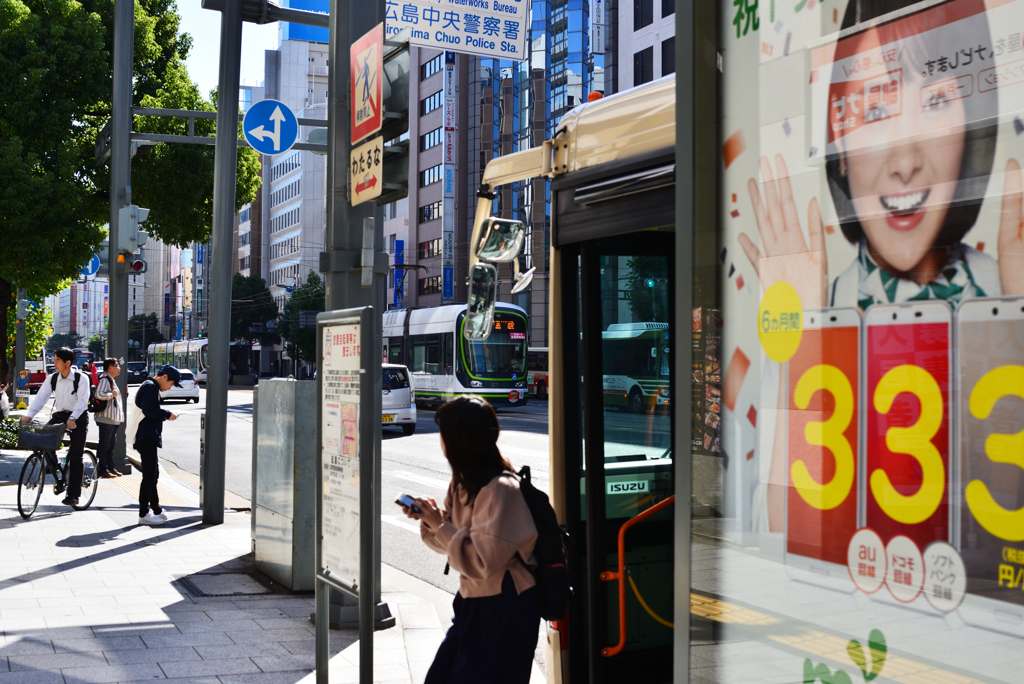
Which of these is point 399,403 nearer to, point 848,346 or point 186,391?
point 848,346

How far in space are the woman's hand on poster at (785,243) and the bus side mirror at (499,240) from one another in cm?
201

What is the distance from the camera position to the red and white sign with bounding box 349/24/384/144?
184 inches

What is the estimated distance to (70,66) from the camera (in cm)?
1748

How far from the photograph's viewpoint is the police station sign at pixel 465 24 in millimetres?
6785

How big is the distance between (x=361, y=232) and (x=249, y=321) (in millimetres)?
83070

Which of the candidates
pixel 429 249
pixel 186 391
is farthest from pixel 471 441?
pixel 429 249

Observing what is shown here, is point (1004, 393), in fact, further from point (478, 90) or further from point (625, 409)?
point (478, 90)

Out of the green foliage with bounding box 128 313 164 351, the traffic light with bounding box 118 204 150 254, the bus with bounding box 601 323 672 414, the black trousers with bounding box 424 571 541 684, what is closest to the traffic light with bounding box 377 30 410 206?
the bus with bounding box 601 323 672 414

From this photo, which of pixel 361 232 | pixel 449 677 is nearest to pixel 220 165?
pixel 361 232

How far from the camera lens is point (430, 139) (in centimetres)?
6450

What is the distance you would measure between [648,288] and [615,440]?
2.10 ft

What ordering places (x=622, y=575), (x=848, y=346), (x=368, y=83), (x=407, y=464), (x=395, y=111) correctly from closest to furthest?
(x=848, y=346), (x=622, y=575), (x=368, y=83), (x=395, y=111), (x=407, y=464)

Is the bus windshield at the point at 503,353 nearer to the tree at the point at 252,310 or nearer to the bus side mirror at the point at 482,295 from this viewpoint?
the bus side mirror at the point at 482,295

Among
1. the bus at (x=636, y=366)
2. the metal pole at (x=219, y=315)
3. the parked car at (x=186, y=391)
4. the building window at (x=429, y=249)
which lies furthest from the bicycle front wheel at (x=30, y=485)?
the building window at (x=429, y=249)
